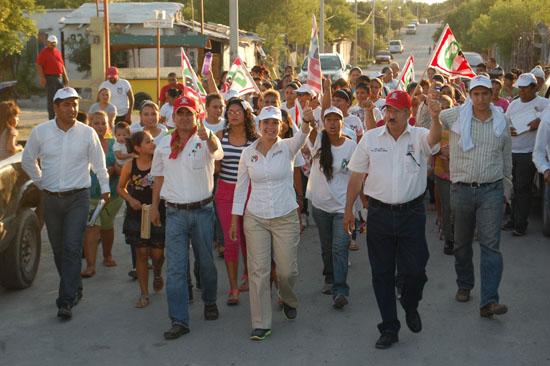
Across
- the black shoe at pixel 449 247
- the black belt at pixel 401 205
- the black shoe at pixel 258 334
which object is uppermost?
the black belt at pixel 401 205

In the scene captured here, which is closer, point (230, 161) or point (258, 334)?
point (258, 334)

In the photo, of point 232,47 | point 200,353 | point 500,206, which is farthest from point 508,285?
point 232,47

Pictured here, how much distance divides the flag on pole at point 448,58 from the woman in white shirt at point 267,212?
3.44m

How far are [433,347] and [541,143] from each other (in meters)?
2.68

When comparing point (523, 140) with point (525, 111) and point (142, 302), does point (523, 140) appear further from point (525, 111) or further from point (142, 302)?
point (142, 302)

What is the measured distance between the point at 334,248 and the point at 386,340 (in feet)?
4.39

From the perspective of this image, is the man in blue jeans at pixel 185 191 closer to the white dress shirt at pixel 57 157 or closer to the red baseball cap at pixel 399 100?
the white dress shirt at pixel 57 157

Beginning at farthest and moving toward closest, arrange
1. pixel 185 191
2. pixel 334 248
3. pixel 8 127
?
1. pixel 8 127
2. pixel 334 248
3. pixel 185 191

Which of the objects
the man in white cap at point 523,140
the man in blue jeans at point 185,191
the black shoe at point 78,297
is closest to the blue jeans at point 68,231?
the black shoe at point 78,297

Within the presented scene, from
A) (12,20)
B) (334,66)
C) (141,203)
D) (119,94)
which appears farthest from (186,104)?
(334,66)

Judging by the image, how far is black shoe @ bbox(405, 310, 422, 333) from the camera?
6254 mm

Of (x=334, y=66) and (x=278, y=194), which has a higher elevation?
(x=334, y=66)

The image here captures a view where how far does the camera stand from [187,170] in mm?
6660

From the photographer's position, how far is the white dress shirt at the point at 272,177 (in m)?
6.45
